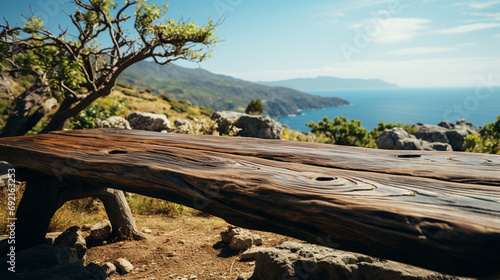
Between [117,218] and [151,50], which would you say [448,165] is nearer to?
[117,218]

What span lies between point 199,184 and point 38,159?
1856mm

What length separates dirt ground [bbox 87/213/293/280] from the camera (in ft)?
10.3

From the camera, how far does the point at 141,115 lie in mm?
10922

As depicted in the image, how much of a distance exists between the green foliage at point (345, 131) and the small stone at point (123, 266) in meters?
10.4

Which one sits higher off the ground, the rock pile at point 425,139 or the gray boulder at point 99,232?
the rock pile at point 425,139

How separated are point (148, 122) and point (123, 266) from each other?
806cm

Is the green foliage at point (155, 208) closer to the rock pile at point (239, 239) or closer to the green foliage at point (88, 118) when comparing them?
the rock pile at point (239, 239)

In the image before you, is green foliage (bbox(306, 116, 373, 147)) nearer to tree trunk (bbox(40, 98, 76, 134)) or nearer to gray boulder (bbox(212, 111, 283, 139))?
gray boulder (bbox(212, 111, 283, 139))

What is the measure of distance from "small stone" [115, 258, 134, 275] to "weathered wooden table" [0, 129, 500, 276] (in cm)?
132

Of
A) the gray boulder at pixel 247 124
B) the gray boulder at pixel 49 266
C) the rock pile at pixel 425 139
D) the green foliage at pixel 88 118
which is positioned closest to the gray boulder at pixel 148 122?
the green foliage at pixel 88 118

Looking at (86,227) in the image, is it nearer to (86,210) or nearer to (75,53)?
(86,210)

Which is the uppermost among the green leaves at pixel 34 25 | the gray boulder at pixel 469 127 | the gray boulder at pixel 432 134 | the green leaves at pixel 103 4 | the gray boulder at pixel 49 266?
the green leaves at pixel 103 4

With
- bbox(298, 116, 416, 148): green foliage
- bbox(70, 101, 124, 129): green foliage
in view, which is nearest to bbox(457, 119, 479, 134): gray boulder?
bbox(298, 116, 416, 148): green foliage

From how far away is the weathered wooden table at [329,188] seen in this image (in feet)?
3.47
